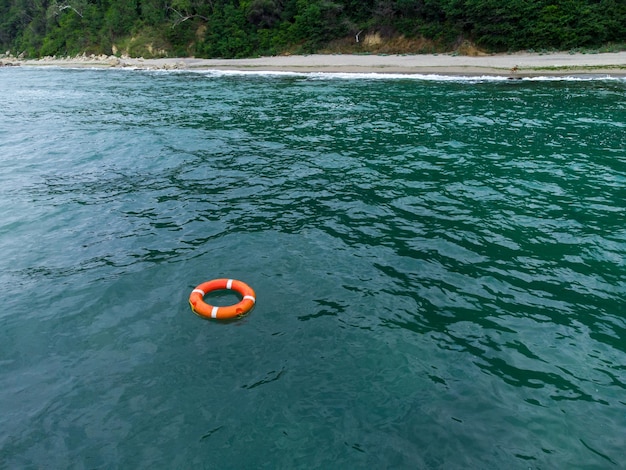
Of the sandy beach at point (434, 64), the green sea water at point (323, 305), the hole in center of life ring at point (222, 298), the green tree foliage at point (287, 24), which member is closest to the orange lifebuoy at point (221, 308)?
the hole in center of life ring at point (222, 298)

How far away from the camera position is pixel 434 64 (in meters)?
38.3

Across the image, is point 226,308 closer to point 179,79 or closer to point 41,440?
point 41,440

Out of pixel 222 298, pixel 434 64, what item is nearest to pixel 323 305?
pixel 222 298

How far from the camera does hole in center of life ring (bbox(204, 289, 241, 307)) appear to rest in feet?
27.2

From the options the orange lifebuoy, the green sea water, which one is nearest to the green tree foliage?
the green sea water

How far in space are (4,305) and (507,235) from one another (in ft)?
36.5

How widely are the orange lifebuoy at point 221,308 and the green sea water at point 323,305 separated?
22cm

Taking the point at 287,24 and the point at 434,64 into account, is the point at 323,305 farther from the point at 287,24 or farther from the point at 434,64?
the point at 287,24

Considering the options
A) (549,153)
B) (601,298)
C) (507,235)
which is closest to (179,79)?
(549,153)

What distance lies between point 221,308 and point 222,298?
73 centimetres

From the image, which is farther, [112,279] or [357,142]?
[357,142]

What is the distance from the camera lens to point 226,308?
304 inches

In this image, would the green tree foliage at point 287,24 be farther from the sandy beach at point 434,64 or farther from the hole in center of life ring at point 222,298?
the hole in center of life ring at point 222,298

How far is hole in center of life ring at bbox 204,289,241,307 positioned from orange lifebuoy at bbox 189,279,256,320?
0.29 ft
